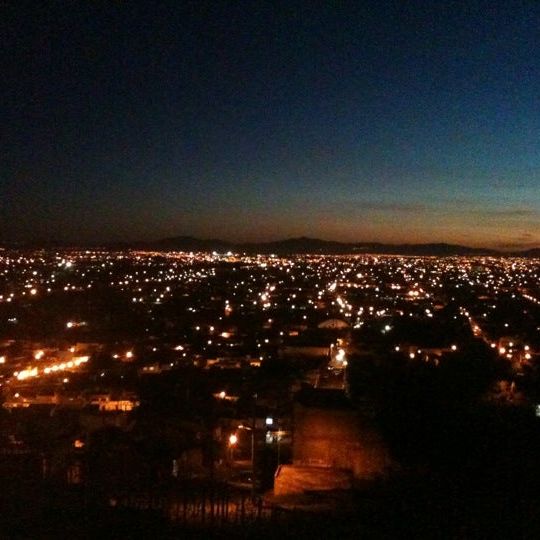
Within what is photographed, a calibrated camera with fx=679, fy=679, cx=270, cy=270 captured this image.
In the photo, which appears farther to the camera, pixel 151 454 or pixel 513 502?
pixel 151 454

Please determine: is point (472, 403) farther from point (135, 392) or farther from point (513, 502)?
point (135, 392)

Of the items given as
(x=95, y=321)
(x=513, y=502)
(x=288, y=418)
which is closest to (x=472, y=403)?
(x=288, y=418)

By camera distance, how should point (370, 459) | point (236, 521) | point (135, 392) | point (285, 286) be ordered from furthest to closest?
point (285, 286) < point (135, 392) < point (370, 459) < point (236, 521)

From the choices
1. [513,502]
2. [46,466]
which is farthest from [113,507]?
[513,502]

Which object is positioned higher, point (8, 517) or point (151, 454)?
point (8, 517)

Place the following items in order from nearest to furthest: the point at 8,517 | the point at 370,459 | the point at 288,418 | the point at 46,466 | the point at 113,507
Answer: the point at 8,517 → the point at 113,507 → the point at 46,466 → the point at 370,459 → the point at 288,418

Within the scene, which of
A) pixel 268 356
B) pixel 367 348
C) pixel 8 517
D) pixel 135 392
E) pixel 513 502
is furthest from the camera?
pixel 367 348

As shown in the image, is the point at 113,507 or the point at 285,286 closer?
the point at 113,507

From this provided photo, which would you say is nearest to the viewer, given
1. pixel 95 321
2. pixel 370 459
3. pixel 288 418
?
pixel 370 459

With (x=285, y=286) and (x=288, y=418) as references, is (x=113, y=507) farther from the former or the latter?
(x=285, y=286)
